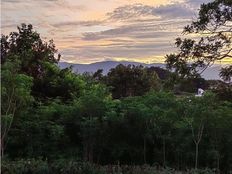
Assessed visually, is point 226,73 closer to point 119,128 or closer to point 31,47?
point 119,128

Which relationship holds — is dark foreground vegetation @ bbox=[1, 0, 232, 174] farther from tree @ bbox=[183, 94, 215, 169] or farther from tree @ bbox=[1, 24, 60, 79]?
tree @ bbox=[1, 24, 60, 79]

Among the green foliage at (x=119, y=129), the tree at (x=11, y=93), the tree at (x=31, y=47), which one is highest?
the tree at (x=31, y=47)

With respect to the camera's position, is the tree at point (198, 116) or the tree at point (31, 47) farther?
the tree at point (31, 47)

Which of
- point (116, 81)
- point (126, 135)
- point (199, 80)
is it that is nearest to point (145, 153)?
point (126, 135)

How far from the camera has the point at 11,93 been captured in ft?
45.5

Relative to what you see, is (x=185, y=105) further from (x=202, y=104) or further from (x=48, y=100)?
(x=48, y=100)

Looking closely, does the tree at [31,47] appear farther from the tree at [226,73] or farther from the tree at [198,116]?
the tree at [226,73]

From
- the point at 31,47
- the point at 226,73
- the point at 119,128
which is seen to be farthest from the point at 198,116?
the point at 31,47

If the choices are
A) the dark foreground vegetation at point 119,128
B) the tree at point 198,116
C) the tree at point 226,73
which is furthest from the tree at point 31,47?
the tree at point 226,73

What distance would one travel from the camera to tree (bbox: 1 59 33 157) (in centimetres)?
1372

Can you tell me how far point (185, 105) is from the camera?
15.3 meters

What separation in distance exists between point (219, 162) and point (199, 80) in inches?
183

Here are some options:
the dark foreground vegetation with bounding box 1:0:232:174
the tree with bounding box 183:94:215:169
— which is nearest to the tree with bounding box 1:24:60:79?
the dark foreground vegetation with bounding box 1:0:232:174

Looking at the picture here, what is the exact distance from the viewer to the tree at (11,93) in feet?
45.0
